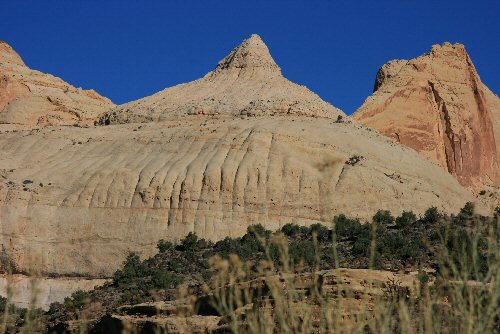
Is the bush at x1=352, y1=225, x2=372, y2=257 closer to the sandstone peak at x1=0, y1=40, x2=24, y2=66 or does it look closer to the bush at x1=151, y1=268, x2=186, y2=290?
the bush at x1=151, y1=268, x2=186, y2=290

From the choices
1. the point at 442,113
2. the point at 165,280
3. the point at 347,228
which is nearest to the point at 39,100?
the point at 442,113

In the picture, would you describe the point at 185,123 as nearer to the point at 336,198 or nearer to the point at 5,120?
the point at 336,198

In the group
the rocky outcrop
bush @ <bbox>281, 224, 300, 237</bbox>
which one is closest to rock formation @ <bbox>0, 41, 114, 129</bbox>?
the rocky outcrop

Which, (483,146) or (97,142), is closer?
(97,142)

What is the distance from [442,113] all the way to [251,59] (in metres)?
16.8

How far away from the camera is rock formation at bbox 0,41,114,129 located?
86.1 meters

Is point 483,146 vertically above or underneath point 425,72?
underneath

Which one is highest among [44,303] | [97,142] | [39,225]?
[97,142]

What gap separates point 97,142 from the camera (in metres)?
66.1

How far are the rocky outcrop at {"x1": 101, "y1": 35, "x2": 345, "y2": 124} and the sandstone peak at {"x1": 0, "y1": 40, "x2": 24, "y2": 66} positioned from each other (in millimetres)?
34508

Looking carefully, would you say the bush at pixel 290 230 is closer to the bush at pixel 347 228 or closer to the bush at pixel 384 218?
the bush at pixel 347 228

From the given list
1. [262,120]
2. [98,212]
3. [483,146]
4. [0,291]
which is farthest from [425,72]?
[0,291]

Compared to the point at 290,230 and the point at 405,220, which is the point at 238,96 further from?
the point at 405,220

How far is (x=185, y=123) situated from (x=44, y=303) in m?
19.2
